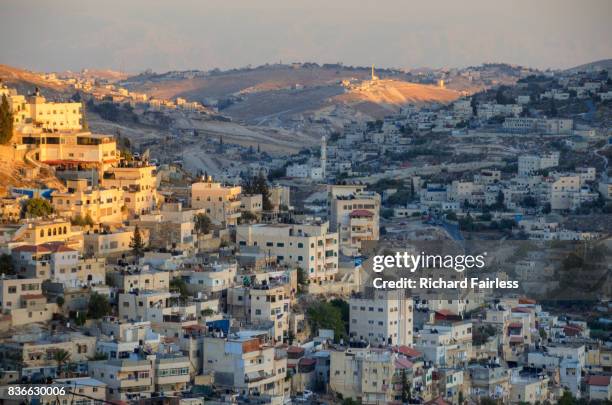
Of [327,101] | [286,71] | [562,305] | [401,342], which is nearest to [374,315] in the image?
[401,342]

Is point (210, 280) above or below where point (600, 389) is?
above

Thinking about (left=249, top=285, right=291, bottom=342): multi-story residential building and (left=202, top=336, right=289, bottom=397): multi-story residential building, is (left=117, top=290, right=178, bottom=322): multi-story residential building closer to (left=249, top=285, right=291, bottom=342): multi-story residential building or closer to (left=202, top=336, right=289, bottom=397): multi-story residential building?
(left=202, top=336, right=289, bottom=397): multi-story residential building

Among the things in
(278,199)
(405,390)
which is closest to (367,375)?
(405,390)

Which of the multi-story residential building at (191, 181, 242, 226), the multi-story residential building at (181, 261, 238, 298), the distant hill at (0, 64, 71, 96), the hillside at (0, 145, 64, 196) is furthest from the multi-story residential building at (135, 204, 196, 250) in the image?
the distant hill at (0, 64, 71, 96)

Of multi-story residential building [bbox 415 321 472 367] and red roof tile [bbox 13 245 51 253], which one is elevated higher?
red roof tile [bbox 13 245 51 253]

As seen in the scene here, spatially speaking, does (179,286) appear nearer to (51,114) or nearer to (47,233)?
(47,233)
